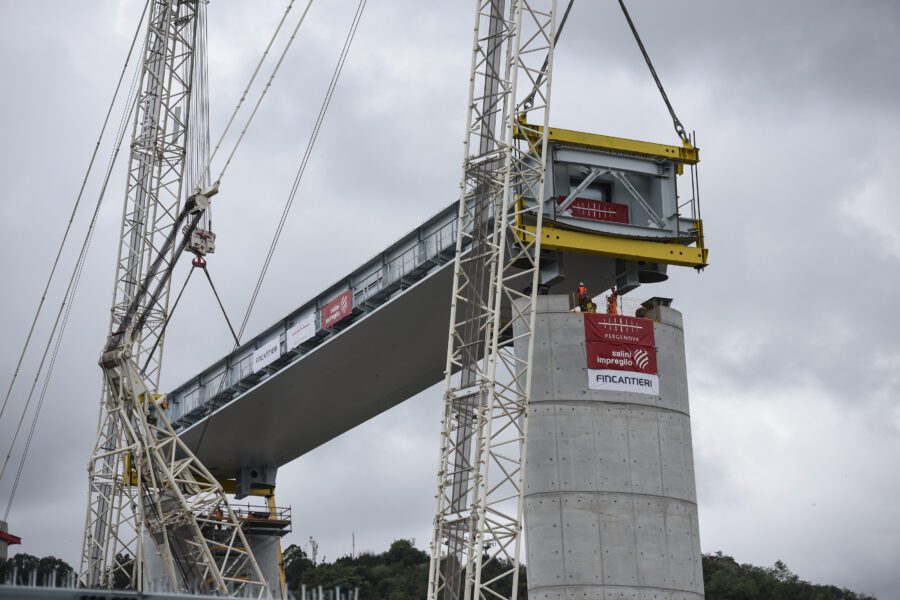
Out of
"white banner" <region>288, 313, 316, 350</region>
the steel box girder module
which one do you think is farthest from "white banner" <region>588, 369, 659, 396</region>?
"white banner" <region>288, 313, 316, 350</region>

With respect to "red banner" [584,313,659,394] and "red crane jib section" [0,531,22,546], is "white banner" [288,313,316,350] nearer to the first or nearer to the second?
"red banner" [584,313,659,394]

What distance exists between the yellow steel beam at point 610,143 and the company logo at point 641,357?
8.81m

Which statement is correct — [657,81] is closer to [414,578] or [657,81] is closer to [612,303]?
[612,303]

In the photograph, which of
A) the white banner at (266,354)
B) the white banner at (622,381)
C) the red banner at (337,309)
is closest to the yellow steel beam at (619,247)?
the white banner at (622,381)

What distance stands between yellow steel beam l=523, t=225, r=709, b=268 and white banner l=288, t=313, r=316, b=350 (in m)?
15.3

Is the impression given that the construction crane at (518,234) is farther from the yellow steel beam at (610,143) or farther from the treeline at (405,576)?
the treeline at (405,576)

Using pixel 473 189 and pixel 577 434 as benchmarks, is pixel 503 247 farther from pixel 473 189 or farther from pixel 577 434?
pixel 577 434

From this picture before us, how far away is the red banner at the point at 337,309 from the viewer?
58.9m

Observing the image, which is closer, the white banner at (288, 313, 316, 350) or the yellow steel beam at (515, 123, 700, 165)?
the yellow steel beam at (515, 123, 700, 165)

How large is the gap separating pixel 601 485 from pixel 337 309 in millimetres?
18389

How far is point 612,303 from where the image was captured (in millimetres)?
51094

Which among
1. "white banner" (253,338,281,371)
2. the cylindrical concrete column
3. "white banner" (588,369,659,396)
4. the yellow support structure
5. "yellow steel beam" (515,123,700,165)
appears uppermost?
"yellow steel beam" (515,123,700,165)

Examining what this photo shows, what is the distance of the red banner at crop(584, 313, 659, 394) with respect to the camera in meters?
48.1

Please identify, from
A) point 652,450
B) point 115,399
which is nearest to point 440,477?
point 652,450
